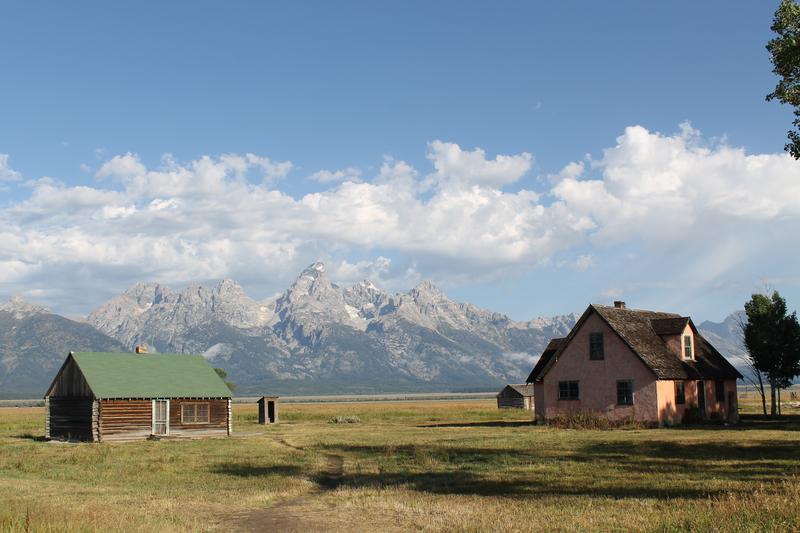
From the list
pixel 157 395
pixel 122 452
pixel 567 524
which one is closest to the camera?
pixel 567 524

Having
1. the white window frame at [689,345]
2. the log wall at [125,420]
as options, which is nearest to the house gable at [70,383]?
the log wall at [125,420]

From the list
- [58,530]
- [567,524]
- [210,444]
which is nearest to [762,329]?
[210,444]

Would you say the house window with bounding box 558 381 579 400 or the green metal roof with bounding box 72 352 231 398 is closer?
the green metal roof with bounding box 72 352 231 398

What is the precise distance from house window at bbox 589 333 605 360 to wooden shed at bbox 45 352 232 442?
26379 millimetres

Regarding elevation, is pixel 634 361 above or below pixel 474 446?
above

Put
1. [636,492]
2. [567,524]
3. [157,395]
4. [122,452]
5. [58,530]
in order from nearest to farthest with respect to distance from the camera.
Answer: [58,530] < [567,524] < [636,492] < [122,452] < [157,395]

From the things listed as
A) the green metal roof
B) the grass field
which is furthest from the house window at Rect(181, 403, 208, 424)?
the grass field

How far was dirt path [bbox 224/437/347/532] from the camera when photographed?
60.4 ft

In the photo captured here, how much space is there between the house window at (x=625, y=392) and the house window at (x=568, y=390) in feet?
10.4

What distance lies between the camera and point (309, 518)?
64.5 ft

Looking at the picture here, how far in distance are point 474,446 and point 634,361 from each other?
19.4 m

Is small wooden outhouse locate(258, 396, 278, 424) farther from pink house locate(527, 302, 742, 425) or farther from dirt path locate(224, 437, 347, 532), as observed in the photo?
dirt path locate(224, 437, 347, 532)

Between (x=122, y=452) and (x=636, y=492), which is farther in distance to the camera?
(x=122, y=452)

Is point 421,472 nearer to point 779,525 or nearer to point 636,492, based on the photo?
point 636,492
